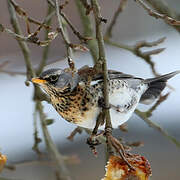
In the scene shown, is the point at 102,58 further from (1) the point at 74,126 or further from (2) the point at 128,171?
(1) the point at 74,126

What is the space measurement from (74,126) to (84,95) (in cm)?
194

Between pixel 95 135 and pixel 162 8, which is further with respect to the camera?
pixel 162 8

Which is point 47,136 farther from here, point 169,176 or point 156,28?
point 156,28

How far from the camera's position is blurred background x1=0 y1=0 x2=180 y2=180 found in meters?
3.59

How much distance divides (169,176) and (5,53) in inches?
66.2

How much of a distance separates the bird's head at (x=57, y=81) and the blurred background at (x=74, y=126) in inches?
59.9

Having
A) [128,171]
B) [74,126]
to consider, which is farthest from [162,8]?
[74,126]

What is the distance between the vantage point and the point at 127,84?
5.89 ft

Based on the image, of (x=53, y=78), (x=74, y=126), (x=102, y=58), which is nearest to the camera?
(x=102, y=58)

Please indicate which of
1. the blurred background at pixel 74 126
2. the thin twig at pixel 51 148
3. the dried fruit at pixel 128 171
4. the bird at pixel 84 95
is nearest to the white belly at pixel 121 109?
the bird at pixel 84 95

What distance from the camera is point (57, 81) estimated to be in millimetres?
1604

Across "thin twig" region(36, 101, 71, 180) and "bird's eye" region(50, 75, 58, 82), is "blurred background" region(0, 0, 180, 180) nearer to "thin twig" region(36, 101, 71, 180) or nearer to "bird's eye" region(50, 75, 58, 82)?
"thin twig" region(36, 101, 71, 180)

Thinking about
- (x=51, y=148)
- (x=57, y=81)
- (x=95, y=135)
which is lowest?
(x=51, y=148)

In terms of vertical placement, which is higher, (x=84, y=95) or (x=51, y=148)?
(x=84, y=95)
